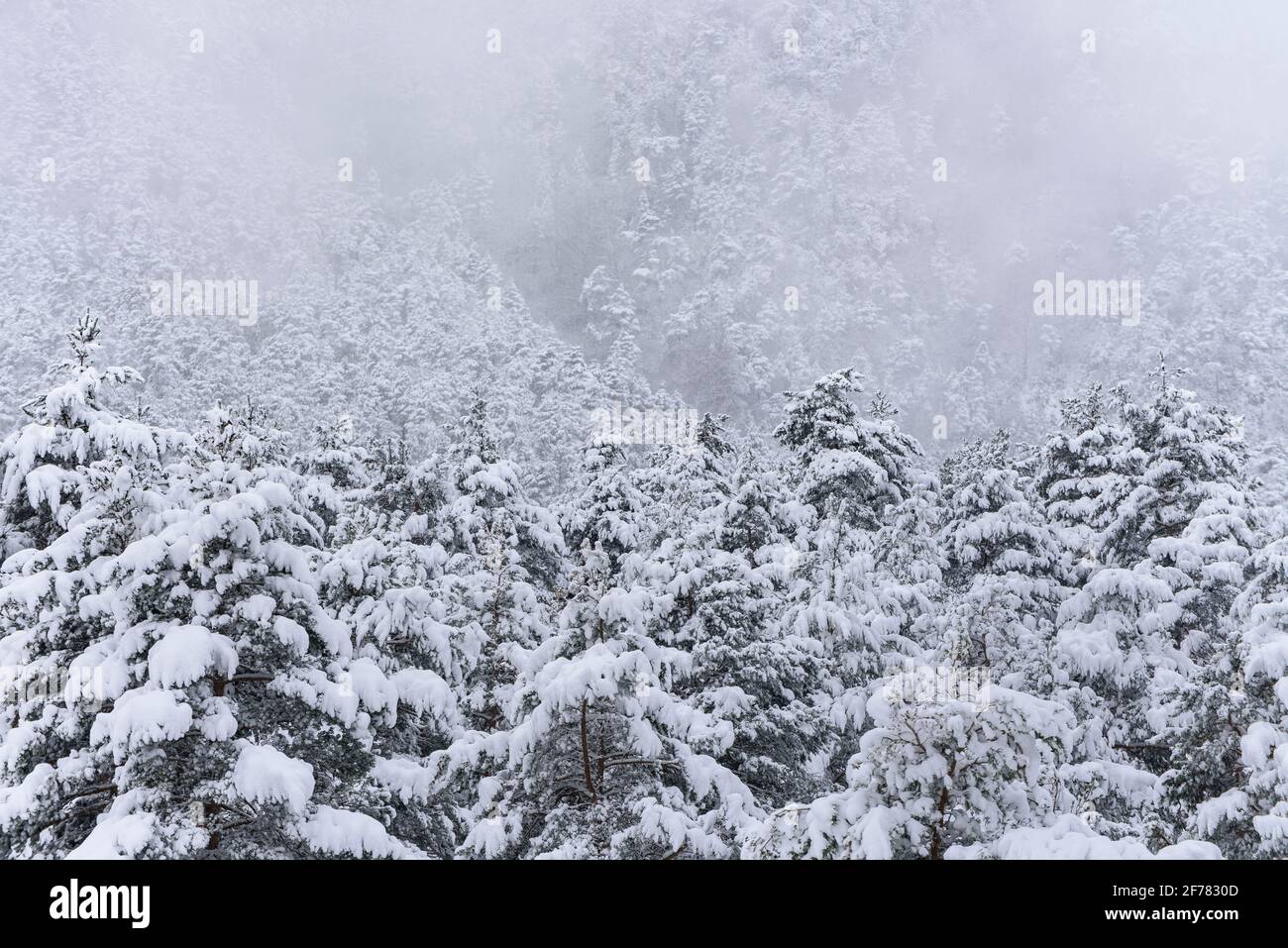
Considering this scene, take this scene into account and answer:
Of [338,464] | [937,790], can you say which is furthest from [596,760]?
[338,464]

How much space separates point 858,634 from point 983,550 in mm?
7479

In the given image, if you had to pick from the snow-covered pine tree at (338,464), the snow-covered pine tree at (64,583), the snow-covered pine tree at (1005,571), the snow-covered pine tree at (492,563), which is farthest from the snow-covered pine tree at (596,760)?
the snow-covered pine tree at (338,464)

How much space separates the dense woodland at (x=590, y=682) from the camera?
24.2 feet

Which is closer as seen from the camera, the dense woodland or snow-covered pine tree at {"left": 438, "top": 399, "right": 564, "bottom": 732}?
the dense woodland

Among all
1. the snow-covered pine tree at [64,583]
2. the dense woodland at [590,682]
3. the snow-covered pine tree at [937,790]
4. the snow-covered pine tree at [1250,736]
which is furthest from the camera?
the snow-covered pine tree at [1250,736]

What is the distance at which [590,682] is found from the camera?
28.1 feet

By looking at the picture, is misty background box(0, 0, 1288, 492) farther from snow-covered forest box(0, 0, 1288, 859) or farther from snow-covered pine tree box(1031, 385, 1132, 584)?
snow-covered forest box(0, 0, 1288, 859)

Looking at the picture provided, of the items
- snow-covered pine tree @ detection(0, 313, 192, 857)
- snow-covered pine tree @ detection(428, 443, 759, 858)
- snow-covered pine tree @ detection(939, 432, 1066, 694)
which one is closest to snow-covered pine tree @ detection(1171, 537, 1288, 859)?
snow-covered pine tree @ detection(428, 443, 759, 858)

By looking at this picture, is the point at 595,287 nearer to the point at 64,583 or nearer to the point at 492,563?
the point at 492,563

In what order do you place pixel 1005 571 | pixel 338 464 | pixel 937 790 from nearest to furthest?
pixel 937 790, pixel 1005 571, pixel 338 464

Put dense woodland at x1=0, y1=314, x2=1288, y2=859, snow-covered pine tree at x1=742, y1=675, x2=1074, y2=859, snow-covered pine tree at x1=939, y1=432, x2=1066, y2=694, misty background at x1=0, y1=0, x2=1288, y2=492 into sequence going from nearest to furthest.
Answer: snow-covered pine tree at x1=742, y1=675, x2=1074, y2=859 → dense woodland at x1=0, y1=314, x2=1288, y2=859 → snow-covered pine tree at x1=939, y1=432, x2=1066, y2=694 → misty background at x1=0, y1=0, x2=1288, y2=492

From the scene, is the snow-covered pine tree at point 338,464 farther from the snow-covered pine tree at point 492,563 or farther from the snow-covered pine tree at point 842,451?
the snow-covered pine tree at point 842,451

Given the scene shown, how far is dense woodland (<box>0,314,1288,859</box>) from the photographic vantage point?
7367mm
